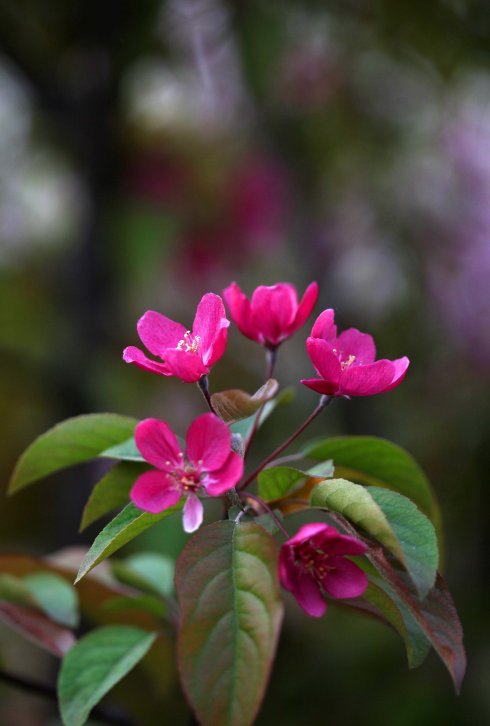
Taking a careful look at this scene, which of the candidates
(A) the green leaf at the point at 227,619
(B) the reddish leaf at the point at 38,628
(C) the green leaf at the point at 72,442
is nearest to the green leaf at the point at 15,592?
(B) the reddish leaf at the point at 38,628

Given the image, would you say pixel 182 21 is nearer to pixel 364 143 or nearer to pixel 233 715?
pixel 364 143

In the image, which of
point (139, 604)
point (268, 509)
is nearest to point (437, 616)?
point (268, 509)

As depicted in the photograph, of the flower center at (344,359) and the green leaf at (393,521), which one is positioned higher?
the flower center at (344,359)

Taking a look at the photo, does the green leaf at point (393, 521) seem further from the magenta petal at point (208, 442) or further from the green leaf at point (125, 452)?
the green leaf at point (125, 452)

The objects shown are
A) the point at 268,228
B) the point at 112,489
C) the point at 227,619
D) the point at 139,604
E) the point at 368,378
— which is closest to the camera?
the point at 227,619

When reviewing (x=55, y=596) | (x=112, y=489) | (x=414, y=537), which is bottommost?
(x=55, y=596)

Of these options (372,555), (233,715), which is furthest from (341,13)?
(233,715)

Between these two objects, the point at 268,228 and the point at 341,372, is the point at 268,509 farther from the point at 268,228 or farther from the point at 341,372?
the point at 268,228
